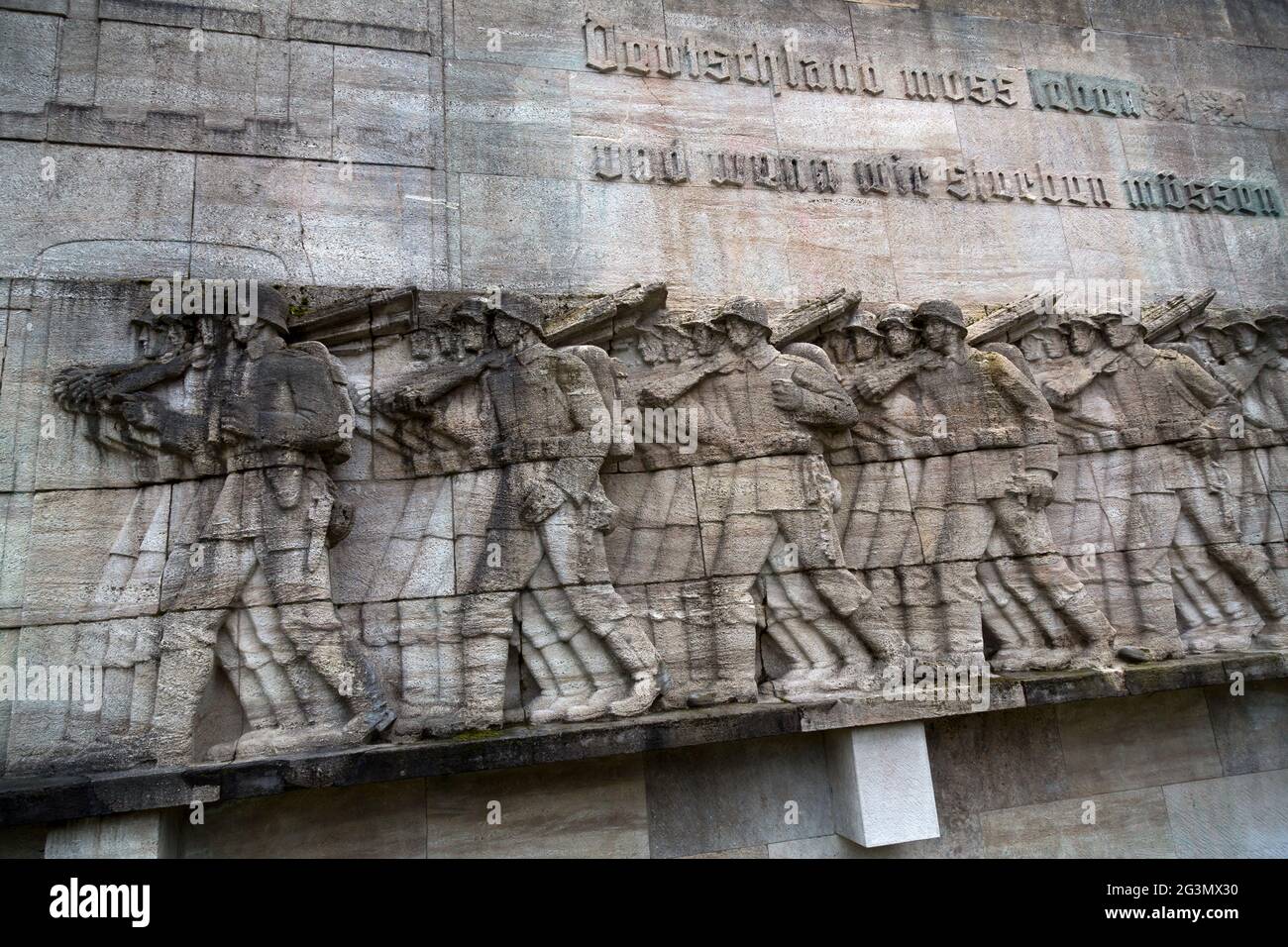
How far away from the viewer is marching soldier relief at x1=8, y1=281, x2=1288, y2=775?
5.83 meters

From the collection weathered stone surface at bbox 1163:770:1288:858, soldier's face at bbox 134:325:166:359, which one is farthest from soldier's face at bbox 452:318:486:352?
weathered stone surface at bbox 1163:770:1288:858

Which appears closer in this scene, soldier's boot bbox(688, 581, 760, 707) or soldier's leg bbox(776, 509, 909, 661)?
soldier's boot bbox(688, 581, 760, 707)

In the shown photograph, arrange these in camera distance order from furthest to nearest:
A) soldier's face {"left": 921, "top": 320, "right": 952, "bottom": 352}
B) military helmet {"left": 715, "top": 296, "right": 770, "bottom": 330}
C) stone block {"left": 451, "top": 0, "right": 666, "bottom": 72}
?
stone block {"left": 451, "top": 0, "right": 666, "bottom": 72}, soldier's face {"left": 921, "top": 320, "right": 952, "bottom": 352}, military helmet {"left": 715, "top": 296, "right": 770, "bottom": 330}

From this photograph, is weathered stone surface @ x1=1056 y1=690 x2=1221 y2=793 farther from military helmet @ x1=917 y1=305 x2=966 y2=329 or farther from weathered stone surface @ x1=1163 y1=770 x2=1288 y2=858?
military helmet @ x1=917 y1=305 x2=966 y2=329

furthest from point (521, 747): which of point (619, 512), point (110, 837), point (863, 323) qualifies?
point (863, 323)

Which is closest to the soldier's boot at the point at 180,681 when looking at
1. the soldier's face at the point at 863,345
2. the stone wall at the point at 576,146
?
the stone wall at the point at 576,146

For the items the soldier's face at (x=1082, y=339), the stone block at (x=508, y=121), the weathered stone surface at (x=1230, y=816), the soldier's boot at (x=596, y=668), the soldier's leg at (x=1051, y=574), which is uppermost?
the stone block at (x=508, y=121)

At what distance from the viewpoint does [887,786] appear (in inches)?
249

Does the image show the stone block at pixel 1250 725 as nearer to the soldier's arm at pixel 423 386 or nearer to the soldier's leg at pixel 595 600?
the soldier's leg at pixel 595 600

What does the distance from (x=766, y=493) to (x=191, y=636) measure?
427 cm

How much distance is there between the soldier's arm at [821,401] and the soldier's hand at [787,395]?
0.09ft

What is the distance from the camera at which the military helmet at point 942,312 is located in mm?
7344

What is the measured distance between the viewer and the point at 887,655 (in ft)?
21.6

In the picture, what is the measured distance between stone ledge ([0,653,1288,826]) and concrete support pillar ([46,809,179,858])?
0.20 meters
